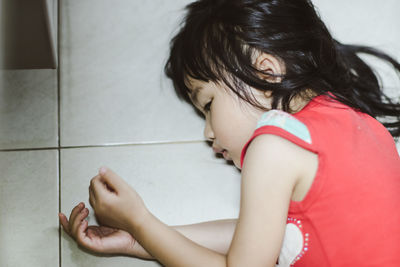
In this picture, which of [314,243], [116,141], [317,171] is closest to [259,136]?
[317,171]

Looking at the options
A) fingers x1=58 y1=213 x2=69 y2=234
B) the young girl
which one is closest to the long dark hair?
the young girl

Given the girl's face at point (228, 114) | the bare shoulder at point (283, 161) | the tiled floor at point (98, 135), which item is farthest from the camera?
the tiled floor at point (98, 135)

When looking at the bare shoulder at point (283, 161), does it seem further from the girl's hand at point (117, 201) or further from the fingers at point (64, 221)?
the fingers at point (64, 221)

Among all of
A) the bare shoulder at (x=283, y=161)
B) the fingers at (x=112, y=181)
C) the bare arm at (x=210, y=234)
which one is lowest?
the bare arm at (x=210, y=234)

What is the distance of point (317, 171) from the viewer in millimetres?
677

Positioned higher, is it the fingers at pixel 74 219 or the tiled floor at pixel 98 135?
the tiled floor at pixel 98 135

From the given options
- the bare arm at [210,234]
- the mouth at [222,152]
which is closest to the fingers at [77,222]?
the bare arm at [210,234]

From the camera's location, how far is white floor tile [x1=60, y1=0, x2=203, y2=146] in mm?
974

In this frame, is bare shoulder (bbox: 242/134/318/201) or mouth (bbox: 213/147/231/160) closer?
bare shoulder (bbox: 242/134/318/201)

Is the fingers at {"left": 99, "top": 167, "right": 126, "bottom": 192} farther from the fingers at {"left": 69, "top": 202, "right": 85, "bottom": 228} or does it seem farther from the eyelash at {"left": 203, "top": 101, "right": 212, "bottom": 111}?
the eyelash at {"left": 203, "top": 101, "right": 212, "bottom": 111}

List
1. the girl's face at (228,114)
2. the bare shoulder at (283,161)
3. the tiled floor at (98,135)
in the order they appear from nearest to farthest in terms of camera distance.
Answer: the bare shoulder at (283,161) < the girl's face at (228,114) < the tiled floor at (98,135)

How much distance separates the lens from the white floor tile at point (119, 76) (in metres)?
0.97

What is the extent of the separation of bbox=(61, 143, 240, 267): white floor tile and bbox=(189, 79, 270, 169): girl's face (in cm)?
15

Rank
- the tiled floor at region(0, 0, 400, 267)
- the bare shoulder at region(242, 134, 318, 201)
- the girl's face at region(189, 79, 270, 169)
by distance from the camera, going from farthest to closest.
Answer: the tiled floor at region(0, 0, 400, 267)
the girl's face at region(189, 79, 270, 169)
the bare shoulder at region(242, 134, 318, 201)
